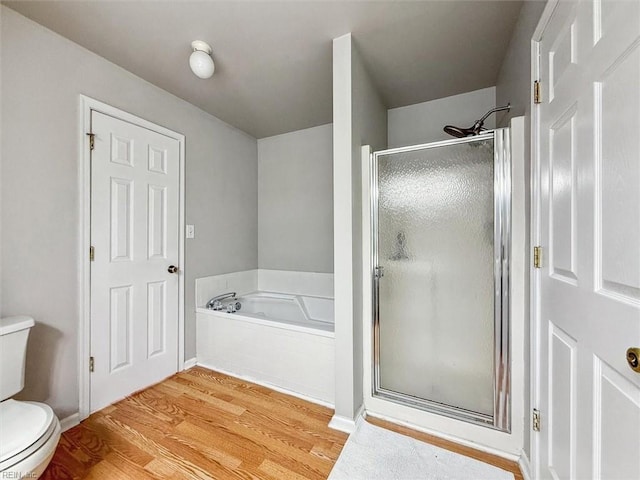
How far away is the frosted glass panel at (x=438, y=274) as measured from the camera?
4.99ft

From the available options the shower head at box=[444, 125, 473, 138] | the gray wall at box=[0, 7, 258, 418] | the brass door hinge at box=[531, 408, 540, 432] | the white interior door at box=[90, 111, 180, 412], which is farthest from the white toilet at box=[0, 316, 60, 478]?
the shower head at box=[444, 125, 473, 138]

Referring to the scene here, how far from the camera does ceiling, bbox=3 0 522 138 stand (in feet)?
4.66

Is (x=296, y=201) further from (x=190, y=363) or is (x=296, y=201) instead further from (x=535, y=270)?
(x=535, y=270)

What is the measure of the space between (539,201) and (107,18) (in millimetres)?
2396

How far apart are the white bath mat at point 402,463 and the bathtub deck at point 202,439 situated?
88 mm

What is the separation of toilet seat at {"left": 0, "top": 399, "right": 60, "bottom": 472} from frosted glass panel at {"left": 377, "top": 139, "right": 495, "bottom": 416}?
5.48 feet

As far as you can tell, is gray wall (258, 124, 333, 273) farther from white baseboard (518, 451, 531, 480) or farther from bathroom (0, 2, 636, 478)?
white baseboard (518, 451, 531, 480)

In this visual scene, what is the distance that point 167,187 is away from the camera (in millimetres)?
2205

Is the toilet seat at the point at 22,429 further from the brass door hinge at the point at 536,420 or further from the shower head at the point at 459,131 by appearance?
the shower head at the point at 459,131

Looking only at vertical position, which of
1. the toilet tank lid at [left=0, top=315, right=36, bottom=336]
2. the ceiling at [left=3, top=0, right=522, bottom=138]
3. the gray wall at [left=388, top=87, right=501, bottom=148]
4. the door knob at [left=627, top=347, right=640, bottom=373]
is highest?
the ceiling at [left=3, top=0, right=522, bottom=138]

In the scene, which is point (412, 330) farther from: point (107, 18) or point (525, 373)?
point (107, 18)

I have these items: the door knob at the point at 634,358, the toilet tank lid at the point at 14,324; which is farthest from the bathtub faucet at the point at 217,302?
the door knob at the point at 634,358

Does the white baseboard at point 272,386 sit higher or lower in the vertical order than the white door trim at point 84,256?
lower

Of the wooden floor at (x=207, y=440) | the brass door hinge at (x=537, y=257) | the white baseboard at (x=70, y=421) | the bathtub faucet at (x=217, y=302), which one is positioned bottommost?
the wooden floor at (x=207, y=440)
